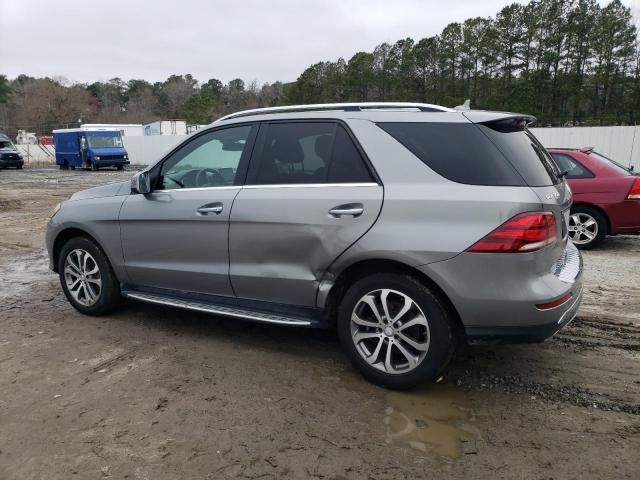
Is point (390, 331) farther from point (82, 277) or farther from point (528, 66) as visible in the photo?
point (528, 66)

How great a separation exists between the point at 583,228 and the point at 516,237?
5.43m

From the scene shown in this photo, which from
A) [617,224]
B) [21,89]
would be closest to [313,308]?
[617,224]

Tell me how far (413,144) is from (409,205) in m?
0.42

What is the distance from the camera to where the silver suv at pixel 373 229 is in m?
3.14

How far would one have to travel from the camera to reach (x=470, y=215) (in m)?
3.14

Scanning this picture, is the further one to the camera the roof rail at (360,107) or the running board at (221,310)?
the running board at (221,310)

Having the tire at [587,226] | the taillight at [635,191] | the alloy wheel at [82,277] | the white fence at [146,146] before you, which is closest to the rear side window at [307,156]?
the alloy wheel at [82,277]

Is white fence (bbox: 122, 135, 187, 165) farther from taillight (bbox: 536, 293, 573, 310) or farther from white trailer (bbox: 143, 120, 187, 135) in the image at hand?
taillight (bbox: 536, 293, 573, 310)

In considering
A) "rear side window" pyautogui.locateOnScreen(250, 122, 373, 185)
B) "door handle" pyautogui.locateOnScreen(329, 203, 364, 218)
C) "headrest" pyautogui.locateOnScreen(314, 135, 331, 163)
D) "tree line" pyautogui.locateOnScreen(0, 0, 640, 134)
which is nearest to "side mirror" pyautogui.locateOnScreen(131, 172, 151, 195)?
"rear side window" pyautogui.locateOnScreen(250, 122, 373, 185)

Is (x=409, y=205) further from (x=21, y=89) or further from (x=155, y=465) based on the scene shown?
(x=21, y=89)

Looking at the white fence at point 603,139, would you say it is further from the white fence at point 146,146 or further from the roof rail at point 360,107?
the white fence at point 146,146

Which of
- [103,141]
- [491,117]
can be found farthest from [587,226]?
[103,141]

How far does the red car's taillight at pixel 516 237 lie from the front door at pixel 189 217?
1826 mm

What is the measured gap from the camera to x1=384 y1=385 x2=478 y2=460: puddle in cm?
293
